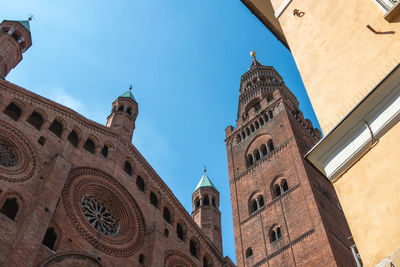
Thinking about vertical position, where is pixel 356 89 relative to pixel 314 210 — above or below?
below

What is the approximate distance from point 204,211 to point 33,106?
39.6ft

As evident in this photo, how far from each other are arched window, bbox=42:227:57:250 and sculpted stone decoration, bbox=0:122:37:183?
1990 mm

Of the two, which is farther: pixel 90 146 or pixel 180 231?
pixel 180 231

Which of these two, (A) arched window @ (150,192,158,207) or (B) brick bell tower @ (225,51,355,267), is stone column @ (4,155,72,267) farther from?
(B) brick bell tower @ (225,51,355,267)

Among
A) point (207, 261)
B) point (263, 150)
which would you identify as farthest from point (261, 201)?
point (207, 261)

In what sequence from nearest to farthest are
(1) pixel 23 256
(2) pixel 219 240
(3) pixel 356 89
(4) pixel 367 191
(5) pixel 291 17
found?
1. (4) pixel 367 191
2. (3) pixel 356 89
3. (5) pixel 291 17
4. (1) pixel 23 256
5. (2) pixel 219 240

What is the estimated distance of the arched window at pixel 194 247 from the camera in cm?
1970

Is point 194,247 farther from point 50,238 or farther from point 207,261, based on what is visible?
point 50,238

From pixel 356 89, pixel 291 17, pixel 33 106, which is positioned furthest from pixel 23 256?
pixel 356 89

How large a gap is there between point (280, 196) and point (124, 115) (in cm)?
972

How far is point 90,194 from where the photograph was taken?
1698cm

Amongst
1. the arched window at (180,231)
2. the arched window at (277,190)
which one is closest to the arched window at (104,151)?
the arched window at (180,231)

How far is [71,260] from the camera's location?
45.2 ft

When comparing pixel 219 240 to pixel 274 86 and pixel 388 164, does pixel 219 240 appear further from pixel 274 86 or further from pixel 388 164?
pixel 388 164
